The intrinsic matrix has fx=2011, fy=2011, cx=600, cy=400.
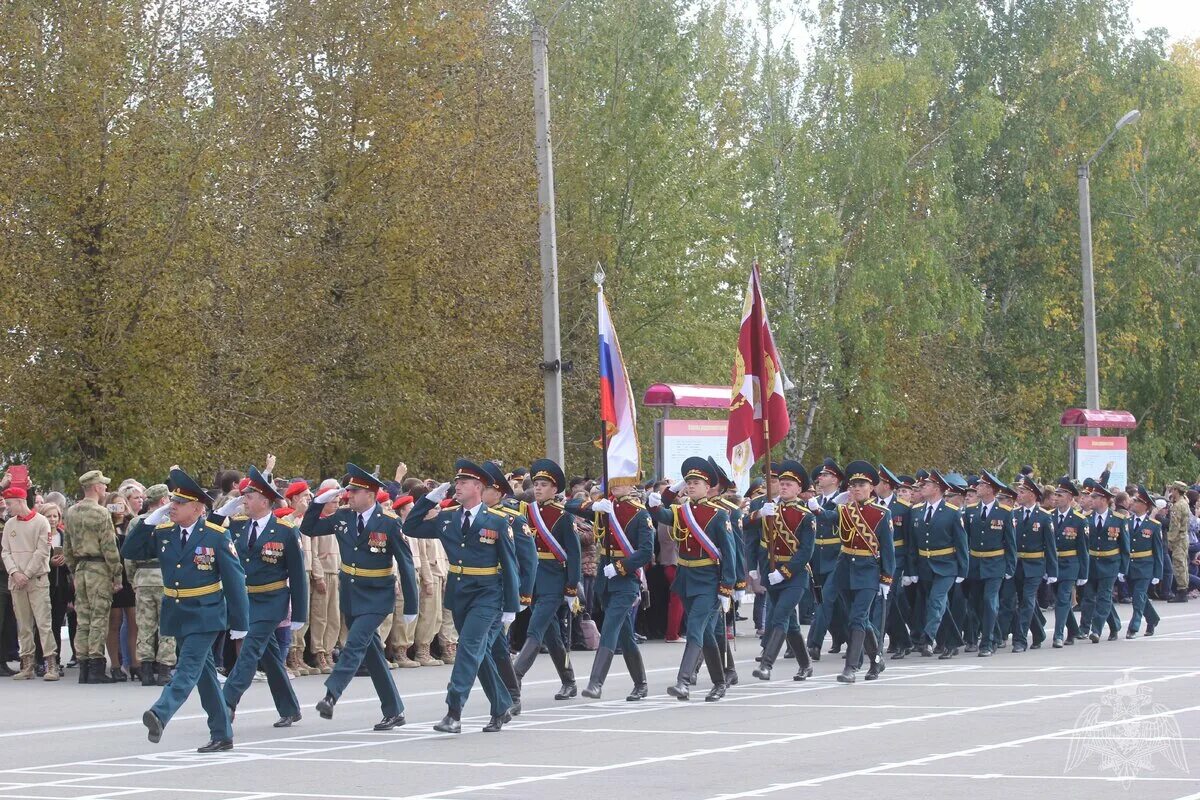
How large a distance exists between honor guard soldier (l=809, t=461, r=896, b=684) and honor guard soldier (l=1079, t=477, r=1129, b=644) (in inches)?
196

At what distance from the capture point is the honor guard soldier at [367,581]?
13766 mm

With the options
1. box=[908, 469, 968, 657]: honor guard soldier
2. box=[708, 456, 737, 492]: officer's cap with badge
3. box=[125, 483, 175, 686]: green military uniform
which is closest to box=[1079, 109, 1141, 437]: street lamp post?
box=[908, 469, 968, 657]: honor guard soldier

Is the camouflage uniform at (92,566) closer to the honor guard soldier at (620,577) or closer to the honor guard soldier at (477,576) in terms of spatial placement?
the honor guard soldier at (620,577)

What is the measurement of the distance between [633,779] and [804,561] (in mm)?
6467

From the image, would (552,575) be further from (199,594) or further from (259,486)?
(199,594)

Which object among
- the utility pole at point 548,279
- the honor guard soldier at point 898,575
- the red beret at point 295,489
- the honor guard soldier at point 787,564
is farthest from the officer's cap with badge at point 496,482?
the utility pole at point 548,279

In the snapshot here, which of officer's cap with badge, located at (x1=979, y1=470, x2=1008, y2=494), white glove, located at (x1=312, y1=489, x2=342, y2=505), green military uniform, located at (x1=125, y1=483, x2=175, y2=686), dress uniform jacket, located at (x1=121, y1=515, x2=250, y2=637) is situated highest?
white glove, located at (x1=312, y1=489, x2=342, y2=505)

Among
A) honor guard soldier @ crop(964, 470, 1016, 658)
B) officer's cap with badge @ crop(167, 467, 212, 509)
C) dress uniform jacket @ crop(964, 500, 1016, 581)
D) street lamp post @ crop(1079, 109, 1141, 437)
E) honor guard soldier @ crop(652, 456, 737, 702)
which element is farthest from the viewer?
street lamp post @ crop(1079, 109, 1141, 437)

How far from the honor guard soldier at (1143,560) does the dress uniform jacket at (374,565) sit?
11327 mm

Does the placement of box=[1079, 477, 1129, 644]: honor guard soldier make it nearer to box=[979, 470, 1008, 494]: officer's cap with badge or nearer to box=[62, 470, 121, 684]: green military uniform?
box=[979, 470, 1008, 494]: officer's cap with badge

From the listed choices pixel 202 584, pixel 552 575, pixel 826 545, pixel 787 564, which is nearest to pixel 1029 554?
pixel 826 545

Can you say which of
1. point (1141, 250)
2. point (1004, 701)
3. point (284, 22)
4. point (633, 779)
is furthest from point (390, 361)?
point (1141, 250)

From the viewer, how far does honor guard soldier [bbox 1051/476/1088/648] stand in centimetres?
2180

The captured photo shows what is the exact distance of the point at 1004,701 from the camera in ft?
50.4
